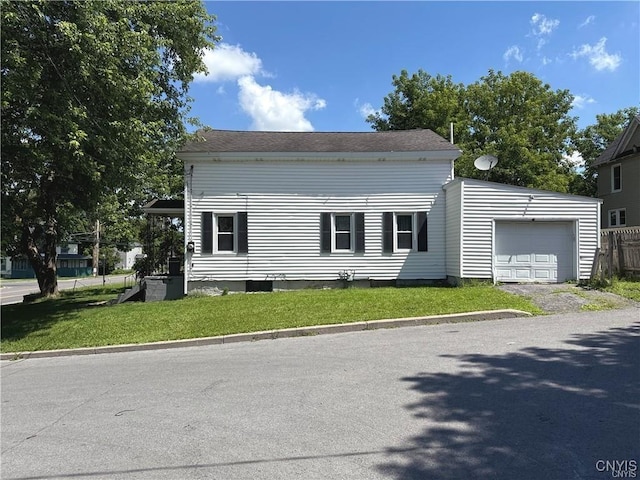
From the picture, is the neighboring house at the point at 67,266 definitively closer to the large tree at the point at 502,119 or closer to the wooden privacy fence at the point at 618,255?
the large tree at the point at 502,119

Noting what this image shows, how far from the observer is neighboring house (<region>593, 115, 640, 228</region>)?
2555 centimetres

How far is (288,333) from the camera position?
31.3 ft

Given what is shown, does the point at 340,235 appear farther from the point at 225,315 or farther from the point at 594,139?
the point at 594,139

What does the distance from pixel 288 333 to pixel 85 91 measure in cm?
694

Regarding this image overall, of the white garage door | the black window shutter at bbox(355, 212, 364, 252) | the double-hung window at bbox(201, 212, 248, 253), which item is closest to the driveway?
the white garage door

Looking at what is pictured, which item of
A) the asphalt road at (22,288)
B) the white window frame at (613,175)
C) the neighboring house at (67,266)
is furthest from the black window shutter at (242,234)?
the neighboring house at (67,266)

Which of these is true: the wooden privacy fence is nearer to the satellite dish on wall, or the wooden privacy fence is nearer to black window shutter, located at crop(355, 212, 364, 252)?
the satellite dish on wall

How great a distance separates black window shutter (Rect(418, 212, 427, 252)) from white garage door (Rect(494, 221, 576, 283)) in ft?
7.81

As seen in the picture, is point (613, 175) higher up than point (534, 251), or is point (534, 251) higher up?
point (613, 175)

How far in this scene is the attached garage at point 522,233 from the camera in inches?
551

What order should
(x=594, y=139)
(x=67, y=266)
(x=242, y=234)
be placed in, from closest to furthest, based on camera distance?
(x=242, y=234)
(x=594, y=139)
(x=67, y=266)

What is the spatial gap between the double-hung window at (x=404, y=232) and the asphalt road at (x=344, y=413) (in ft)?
25.6

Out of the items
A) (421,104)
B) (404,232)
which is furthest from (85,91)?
(421,104)

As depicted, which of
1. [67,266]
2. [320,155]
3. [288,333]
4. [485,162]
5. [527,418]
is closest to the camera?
[527,418]
